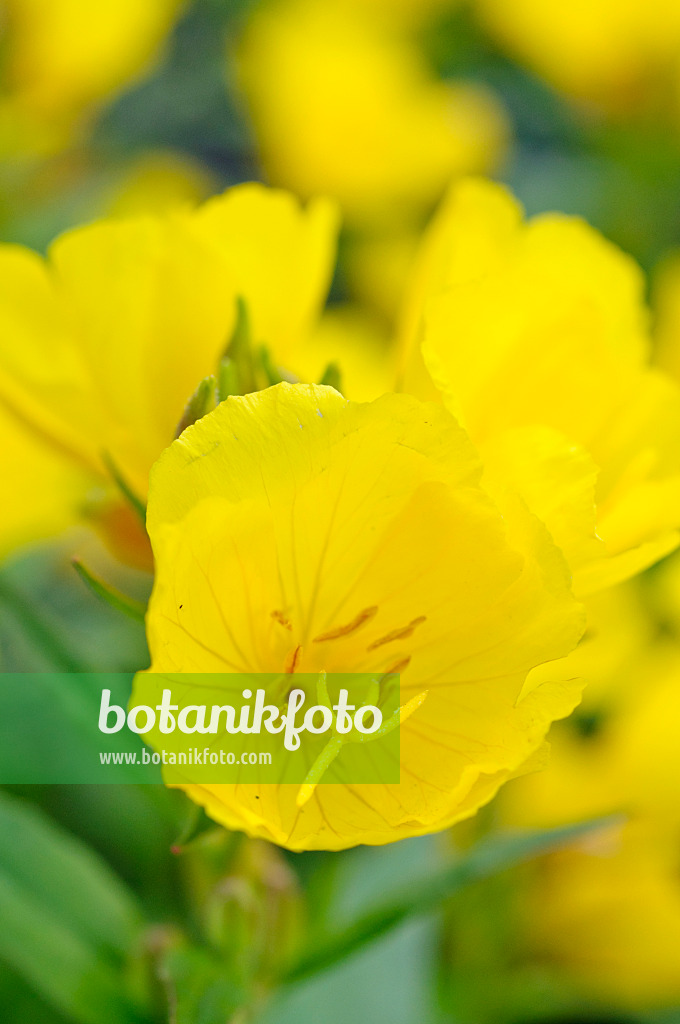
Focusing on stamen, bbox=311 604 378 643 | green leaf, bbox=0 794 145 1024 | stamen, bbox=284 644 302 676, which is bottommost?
green leaf, bbox=0 794 145 1024

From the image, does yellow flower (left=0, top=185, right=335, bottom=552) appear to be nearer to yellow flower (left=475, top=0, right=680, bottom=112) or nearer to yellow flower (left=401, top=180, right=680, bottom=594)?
yellow flower (left=401, top=180, right=680, bottom=594)

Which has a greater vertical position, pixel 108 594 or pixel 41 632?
pixel 108 594

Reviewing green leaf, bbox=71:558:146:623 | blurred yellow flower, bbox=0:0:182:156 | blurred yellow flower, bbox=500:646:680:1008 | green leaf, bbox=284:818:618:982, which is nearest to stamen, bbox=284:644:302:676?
green leaf, bbox=71:558:146:623

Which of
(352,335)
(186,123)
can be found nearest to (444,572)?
(352,335)

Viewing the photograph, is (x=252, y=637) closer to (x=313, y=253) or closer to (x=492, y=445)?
(x=492, y=445)

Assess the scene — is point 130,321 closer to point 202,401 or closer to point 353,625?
point 202,401

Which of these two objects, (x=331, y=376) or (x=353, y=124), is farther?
(x=353, y=124)

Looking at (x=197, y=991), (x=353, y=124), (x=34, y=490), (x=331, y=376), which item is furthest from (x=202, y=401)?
(x=353, y=124)

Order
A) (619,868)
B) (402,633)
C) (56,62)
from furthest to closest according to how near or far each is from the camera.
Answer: (56,62), (619,868), (402,633)
